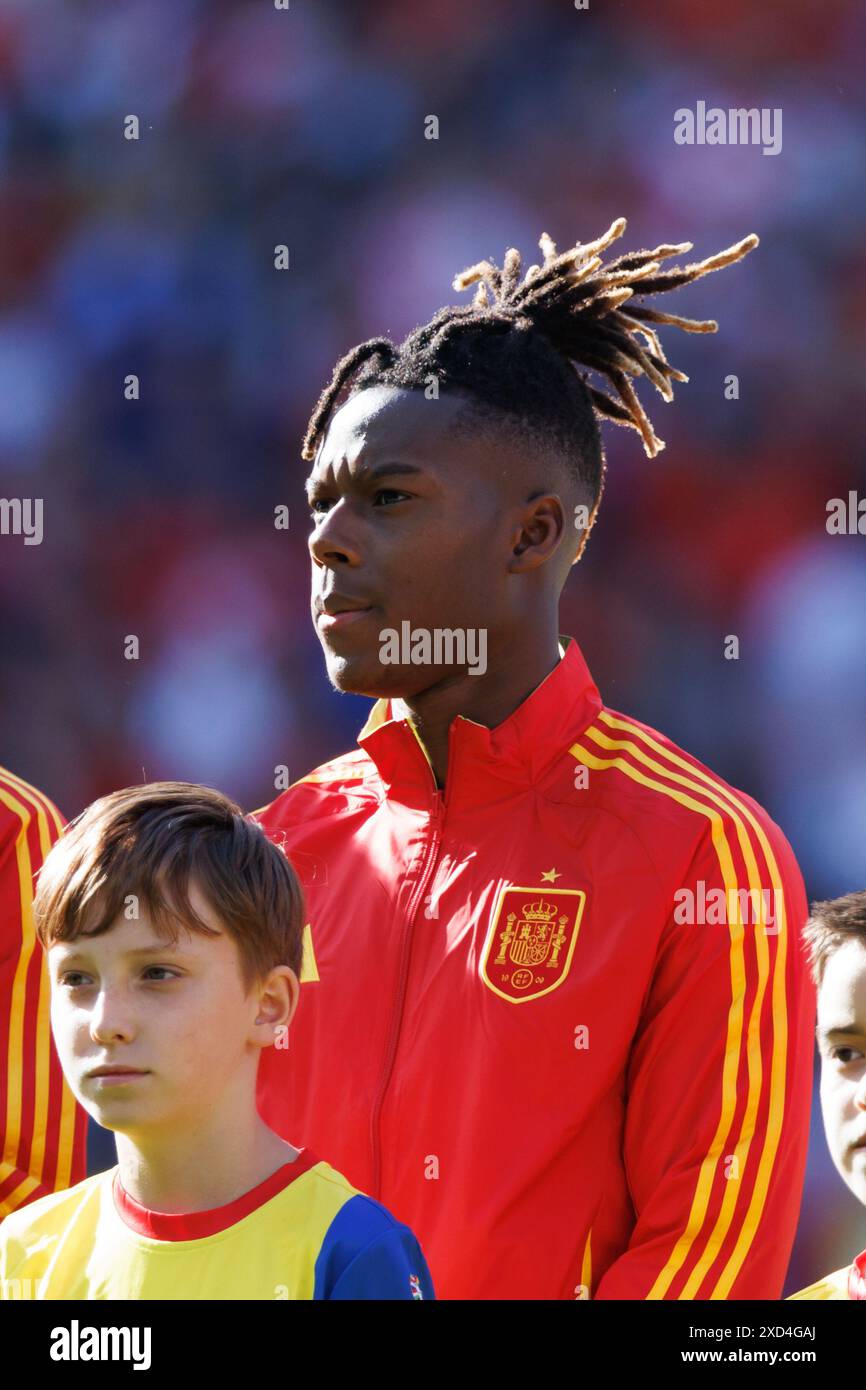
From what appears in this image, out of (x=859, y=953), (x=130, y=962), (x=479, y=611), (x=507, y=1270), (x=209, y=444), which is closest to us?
(x=130, y=962)

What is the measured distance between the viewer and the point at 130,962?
1572 mm

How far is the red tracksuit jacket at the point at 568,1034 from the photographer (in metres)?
1.89

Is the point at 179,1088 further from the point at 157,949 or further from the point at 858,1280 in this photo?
the point at 858,1280

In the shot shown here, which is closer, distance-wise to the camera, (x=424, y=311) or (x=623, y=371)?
(x=623, y=371)

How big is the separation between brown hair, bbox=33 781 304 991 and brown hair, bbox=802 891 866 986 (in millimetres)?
522

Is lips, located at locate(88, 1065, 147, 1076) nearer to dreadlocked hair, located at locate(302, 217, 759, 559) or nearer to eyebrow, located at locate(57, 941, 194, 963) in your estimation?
eyebrow, located at locate(57, 941, 194, 963)

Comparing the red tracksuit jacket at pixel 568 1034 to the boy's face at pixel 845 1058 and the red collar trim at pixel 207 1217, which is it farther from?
the red collar trim at pixel 207 1217

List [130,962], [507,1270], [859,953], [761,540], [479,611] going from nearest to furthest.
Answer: [130,962] → [859,953] → [507,1270] → [479,611] → [761,540]

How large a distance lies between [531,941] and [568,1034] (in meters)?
0.11

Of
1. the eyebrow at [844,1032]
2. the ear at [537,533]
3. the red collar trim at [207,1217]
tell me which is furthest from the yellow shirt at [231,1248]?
the ear at [537,533]

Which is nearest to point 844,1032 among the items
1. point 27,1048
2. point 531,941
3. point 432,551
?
point 531,941

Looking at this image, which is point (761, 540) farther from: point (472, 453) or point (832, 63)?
point (472, 453)

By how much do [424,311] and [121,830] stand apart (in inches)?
101
